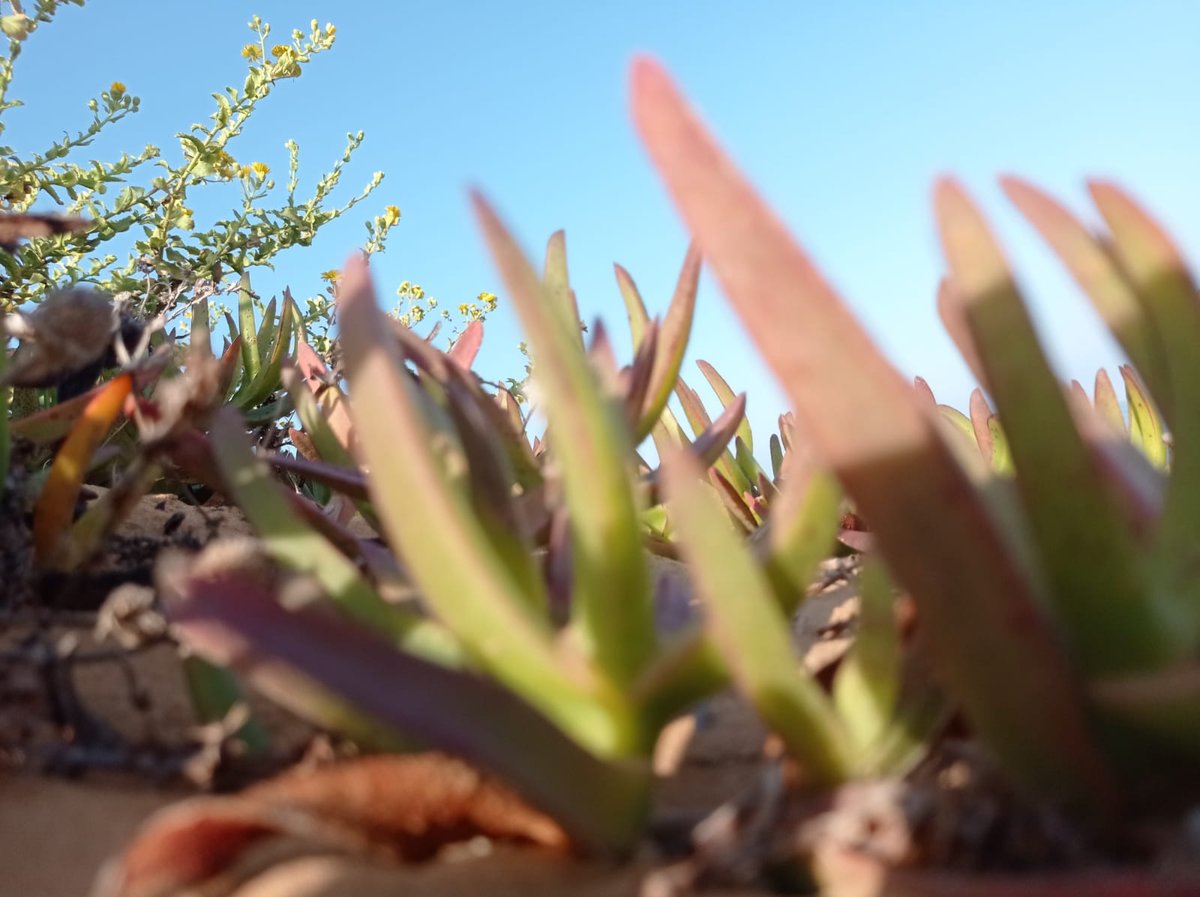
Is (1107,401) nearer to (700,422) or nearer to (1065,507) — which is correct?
(700,422)

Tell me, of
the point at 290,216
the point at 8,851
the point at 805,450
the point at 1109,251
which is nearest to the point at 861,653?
the point at 805,450

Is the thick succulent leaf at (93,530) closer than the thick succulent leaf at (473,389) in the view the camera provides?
Yes

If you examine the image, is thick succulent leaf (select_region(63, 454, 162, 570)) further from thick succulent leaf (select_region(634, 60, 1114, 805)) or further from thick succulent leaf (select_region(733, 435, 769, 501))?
thick succulent leaf (select_region(733, 435, 769, 501))

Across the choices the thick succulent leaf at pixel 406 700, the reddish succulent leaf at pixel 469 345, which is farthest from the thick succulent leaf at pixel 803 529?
the reddish succulent leaf at pixel 469 345

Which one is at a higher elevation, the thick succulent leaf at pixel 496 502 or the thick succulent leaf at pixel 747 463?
the thick succulent leaf at pixel 496 502

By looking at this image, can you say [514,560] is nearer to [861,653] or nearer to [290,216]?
[861,653]

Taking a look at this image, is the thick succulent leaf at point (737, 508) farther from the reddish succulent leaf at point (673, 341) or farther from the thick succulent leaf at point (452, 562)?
the thick succulent leaf at point (452, 562)

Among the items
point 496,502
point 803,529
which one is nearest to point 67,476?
point 496,502
